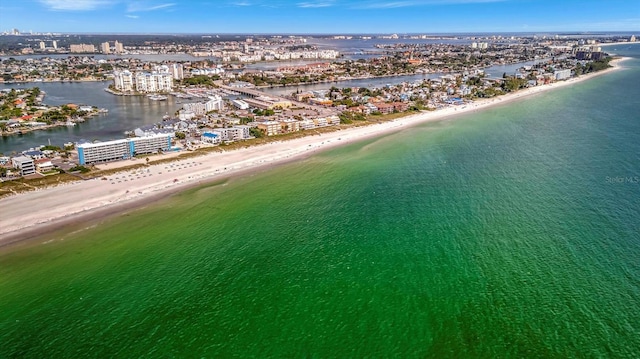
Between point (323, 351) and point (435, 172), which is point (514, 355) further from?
point (435, 172)

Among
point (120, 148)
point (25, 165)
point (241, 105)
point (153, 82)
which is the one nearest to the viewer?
point (25, 165)


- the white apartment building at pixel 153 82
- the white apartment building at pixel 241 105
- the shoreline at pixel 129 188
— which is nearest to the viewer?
the shoreline at pixel 129 188

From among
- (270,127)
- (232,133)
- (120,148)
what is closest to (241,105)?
(270,127)

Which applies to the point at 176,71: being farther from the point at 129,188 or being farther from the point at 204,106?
the point at 129,188

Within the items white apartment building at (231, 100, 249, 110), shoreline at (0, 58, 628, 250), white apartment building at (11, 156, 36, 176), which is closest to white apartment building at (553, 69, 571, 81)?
shoreline at (0, 58, 628, 250)

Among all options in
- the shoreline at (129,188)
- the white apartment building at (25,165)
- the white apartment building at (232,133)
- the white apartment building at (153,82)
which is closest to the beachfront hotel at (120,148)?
the shoreline at (129,188)

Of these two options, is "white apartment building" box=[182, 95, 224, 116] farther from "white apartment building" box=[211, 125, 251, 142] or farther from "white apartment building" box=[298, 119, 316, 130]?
"white apartment building" box=[298, 119, 316, 130]

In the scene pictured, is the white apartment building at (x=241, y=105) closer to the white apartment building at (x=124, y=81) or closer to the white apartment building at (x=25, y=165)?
the white apartment building at (x=124, y=81)
